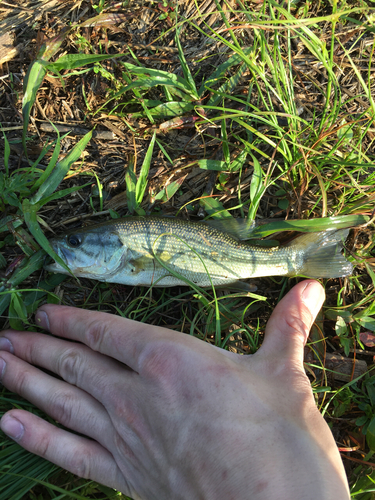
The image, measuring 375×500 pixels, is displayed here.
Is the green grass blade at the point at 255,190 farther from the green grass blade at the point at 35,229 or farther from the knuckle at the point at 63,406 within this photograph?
the knuckle at the point at 63,406

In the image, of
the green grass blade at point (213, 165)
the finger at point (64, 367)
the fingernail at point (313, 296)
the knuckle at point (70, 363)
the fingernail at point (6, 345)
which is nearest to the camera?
the finger at point (64, 367)

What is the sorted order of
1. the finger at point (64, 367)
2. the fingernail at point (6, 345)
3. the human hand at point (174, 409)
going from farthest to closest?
the fingernail at point (6, 345)
the finger at point (64, 367)
the human hand at point (174, 409)

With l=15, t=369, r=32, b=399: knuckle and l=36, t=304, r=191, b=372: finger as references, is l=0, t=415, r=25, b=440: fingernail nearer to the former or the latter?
l=15, t=369, r=32, b=399: knuckle

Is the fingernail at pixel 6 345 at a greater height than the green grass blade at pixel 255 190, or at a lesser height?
lesser

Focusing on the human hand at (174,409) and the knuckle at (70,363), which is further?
the knuckle at (70,363)

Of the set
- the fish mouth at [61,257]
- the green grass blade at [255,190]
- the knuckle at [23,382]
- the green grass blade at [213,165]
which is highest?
the green grass blade at [213,165]

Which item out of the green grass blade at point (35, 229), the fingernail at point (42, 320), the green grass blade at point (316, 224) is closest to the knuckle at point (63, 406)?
the fingernail at point (42, 320)
